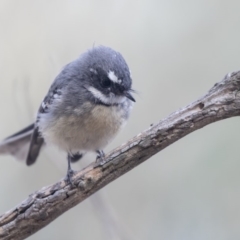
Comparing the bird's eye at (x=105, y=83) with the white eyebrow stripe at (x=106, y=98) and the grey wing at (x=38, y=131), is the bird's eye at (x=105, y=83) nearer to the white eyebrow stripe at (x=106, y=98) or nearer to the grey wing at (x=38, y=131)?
the white eyebrow stripe at (x=106, y=98)

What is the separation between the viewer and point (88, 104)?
2438 mm

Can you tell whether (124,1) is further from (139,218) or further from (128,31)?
(139,218)

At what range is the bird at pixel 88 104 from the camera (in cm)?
240

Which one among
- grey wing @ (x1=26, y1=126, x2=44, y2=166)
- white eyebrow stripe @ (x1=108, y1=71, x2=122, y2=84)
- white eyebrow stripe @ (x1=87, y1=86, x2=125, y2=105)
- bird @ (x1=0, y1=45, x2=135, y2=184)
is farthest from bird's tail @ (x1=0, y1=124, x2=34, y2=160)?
white eyebrow stripe @ (x1=108, y1=71, x2=122, y2=84)

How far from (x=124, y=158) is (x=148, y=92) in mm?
1280

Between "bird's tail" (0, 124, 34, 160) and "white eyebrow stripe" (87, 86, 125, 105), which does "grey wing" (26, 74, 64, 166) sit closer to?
"bird's tail" (0, 124, 34, 160)

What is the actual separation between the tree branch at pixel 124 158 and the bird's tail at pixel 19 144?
31.0 inches

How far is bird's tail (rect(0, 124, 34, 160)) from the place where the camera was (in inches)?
115

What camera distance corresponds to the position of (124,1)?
3.43m

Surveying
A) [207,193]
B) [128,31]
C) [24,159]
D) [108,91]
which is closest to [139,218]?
[207,193]

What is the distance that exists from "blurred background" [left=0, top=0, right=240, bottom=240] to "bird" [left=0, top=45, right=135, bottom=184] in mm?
285

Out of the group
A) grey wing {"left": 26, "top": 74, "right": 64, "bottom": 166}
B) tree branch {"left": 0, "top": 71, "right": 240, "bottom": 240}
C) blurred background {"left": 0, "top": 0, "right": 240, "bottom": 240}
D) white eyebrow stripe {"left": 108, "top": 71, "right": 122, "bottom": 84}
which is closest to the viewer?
tree branch {"left": 0, "top": 71, "right": 240, "bottom": 240}

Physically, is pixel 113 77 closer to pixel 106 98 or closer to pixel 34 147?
pixel 106 98

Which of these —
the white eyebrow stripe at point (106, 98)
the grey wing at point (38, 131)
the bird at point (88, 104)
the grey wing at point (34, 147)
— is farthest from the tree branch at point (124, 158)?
the grey wing at point (34, 147)
